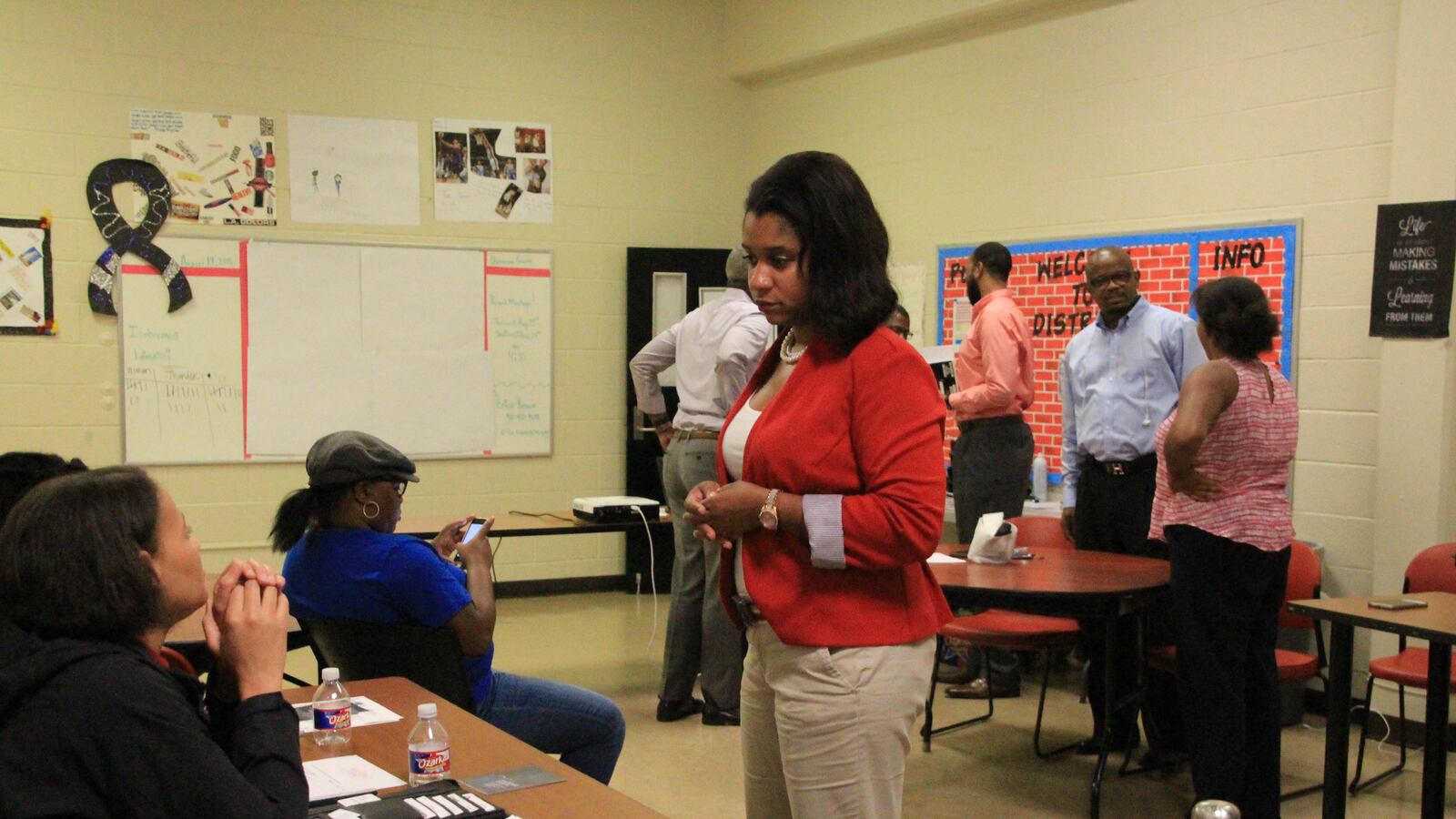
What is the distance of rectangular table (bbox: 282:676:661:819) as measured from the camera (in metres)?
1.73

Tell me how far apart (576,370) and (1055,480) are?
301cm

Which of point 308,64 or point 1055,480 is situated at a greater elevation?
point 308,64

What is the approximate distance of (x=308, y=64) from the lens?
22.2 feet

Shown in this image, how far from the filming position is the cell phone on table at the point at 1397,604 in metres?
3.15

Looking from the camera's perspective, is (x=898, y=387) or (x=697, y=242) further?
(x=697, y=242)

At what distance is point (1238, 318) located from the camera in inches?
132

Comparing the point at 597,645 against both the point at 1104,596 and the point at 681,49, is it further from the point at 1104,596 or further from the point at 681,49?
the point at 681,49

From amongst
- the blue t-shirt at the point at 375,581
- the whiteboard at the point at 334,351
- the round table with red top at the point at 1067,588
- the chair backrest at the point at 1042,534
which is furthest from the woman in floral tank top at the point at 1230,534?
the whiteboard at the point at 334,351

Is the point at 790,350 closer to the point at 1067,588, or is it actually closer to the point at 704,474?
the point at 1067,588

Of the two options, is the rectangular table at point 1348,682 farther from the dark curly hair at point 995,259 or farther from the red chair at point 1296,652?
the dark curly hair at point 995,259

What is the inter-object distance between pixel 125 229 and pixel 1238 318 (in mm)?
5416

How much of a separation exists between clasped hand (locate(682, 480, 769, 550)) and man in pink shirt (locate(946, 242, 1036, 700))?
330 centimetres

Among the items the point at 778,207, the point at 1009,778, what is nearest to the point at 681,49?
the point at 1009,778

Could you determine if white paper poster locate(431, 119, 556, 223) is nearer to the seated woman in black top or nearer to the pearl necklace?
the pearl necklace
